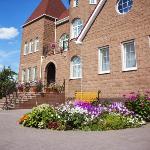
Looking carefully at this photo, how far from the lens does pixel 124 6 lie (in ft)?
54.6

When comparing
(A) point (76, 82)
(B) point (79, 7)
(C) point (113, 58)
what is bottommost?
(A) point (76, 82)

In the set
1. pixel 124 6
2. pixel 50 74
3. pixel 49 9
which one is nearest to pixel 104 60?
pixel 124 6

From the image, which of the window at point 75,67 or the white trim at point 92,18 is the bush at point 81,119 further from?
the window at point 75,67

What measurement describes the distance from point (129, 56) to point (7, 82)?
661 inches

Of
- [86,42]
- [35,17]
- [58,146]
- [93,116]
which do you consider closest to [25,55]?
[35,17]

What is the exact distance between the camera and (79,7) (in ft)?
79.5

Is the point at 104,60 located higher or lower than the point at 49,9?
lower

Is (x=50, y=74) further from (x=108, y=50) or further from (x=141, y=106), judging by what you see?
(x=141, y=106)

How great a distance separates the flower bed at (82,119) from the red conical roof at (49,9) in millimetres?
22833

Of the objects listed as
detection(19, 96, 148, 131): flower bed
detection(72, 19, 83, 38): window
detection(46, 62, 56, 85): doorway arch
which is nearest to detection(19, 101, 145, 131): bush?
detection(19, 96, 148, 131): flower bed

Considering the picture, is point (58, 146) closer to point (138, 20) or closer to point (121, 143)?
point (121, 143)

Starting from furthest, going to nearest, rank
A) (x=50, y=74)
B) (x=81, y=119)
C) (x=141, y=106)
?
(x=50, y=74) → (x=141, y=106) → (x=81, y=119)

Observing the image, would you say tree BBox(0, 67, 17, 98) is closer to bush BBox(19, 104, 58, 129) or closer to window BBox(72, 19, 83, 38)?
window BBox(72, 19, 83, 38)

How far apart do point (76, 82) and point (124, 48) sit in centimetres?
668
